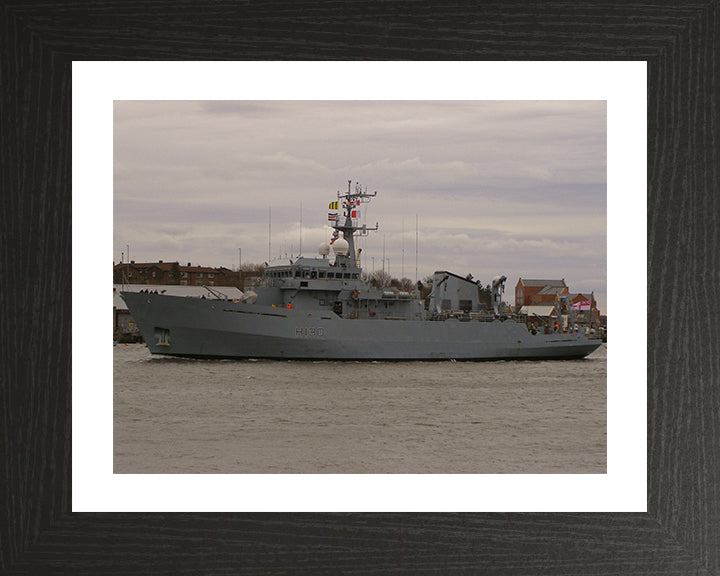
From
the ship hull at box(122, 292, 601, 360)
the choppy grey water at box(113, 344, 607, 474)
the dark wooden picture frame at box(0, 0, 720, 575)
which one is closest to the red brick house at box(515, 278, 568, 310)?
the choppy grey water at box(113, 344, 607, 474)

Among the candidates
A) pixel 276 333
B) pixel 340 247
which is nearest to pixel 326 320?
pixel 276 333

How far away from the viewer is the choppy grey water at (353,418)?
6934 millimetres

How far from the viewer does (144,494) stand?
8.39 ft

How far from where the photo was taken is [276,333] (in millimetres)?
13945

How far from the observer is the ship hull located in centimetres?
1388

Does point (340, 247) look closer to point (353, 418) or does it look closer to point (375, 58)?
point (353, 418)

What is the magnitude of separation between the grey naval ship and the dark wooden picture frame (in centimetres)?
1110

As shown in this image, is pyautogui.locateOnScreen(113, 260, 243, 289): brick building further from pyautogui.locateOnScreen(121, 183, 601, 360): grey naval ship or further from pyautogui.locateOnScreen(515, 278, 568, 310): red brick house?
pyautogui.locateOnScreen(515, 278, 568, 310): red brick house

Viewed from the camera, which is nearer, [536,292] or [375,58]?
[375,58]

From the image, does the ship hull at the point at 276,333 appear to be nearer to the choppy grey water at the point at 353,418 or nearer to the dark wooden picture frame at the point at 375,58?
the choppy grey water at the point at 353,418

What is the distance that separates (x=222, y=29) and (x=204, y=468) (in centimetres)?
417

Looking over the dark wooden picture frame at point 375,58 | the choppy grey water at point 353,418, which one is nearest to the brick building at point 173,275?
the choppy grey water at point 353,418

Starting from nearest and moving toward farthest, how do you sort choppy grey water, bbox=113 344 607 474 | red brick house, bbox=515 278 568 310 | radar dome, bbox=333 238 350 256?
1. choppy grey water, bbox=113 344 607 474
2. radar dome, bbox=333 238 350 256
3. red brick house, bbox=515 278 568 310

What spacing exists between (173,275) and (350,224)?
12.3 feet
